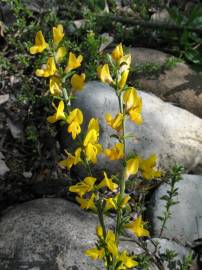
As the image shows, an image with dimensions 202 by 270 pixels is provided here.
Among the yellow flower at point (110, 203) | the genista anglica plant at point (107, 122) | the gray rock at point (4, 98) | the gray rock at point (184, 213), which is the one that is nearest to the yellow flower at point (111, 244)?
the genista anglica plant at point (107, 122)

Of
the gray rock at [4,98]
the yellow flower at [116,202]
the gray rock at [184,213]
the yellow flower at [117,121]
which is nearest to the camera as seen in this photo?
the yellow flower at [117,121]

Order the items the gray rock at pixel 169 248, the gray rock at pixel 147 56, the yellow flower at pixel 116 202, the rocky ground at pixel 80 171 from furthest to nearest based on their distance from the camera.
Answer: the gray rock at pixel 147 56 → the gray rock at pixel 169 248 → the rocky ground at pixel 80 171 → the yellow flower at pixel 116 202

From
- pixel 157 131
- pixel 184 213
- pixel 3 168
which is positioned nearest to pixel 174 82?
pixel 157 131

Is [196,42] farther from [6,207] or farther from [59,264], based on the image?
[59,264]

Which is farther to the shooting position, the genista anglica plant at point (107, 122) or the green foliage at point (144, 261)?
the green foliage at point (144, 261)

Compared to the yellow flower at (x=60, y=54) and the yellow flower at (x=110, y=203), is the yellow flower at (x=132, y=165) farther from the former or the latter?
the yellow flower at (x=60, y=54)

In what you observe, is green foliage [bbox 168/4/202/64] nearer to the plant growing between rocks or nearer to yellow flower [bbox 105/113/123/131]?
the plant growing between rocks
